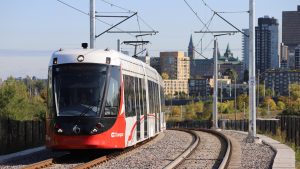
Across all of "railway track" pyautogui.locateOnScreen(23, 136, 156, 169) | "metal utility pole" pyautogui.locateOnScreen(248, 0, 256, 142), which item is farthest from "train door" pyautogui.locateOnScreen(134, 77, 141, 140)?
"metal utility pole" pyautogui.locateOnScreen(248, 0, 256, 142)

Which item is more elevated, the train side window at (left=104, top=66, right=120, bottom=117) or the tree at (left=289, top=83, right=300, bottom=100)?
the tree at (left=289, top=83, right=300, bottom=100)

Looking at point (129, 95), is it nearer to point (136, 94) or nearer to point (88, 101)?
point (136, 94)

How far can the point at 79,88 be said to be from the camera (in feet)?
67.7

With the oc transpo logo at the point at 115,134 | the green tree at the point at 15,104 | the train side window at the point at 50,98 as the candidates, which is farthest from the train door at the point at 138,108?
the green tree at the point at 15,104

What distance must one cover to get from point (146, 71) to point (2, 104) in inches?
2664

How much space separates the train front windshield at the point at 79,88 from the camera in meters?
20.4

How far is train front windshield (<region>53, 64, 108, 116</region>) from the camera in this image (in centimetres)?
2039

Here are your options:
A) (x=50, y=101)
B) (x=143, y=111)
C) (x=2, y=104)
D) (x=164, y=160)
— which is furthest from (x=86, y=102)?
(x=2, y=104)

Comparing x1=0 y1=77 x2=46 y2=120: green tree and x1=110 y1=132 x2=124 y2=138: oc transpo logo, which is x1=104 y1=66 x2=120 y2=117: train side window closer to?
x1=110 y1=132 x2=124 y2=138: oc transpo logo

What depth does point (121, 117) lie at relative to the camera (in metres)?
21.2

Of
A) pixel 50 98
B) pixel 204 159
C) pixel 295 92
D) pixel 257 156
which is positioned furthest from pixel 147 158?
pixel 295 92

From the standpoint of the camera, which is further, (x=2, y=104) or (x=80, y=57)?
(x=2, y=104)

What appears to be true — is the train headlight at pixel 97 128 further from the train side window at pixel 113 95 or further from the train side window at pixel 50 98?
the train side window at pixel 50 98

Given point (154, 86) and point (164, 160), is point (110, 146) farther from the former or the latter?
point (154, 86)
